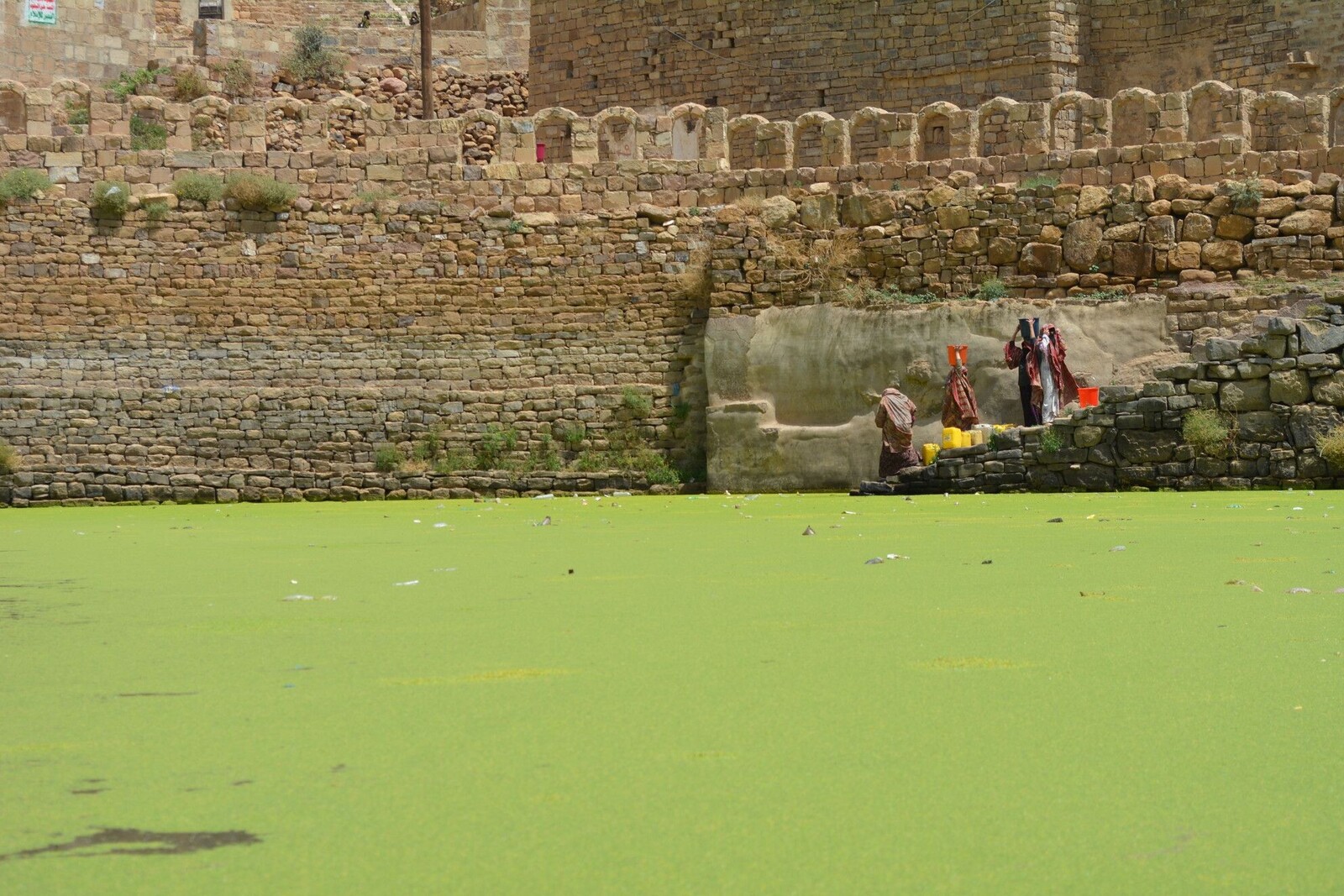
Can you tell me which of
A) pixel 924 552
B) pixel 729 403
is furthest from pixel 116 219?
pixel 924 552

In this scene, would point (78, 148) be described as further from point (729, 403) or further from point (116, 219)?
point (729, 403)

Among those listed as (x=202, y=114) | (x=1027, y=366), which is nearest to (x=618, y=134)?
(x=202, y=114)

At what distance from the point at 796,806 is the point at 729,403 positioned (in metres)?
13.9

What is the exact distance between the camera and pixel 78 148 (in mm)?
18688

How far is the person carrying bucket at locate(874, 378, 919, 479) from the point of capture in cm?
1435

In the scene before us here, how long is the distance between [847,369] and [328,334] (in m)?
5.63

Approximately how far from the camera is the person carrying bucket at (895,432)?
565 inches

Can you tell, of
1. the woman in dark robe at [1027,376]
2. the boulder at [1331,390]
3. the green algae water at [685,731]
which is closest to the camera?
the green algae water at [685,731]

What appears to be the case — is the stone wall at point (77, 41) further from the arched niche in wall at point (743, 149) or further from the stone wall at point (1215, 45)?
the stone wall at point (1215, 45)

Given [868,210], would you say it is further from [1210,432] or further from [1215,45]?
[1215,45]

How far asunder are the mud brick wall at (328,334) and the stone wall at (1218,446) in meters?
4.62

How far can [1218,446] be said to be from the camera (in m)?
12.6

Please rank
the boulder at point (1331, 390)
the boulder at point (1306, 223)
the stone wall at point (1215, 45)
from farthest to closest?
the stone wall at point (1215, 45)
the boulder at point (1306, 223)
the boulder at point (1331, 390)

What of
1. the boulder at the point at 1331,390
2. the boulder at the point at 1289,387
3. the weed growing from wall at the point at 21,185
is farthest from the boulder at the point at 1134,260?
the weed growing from wall at the point at 21,185
